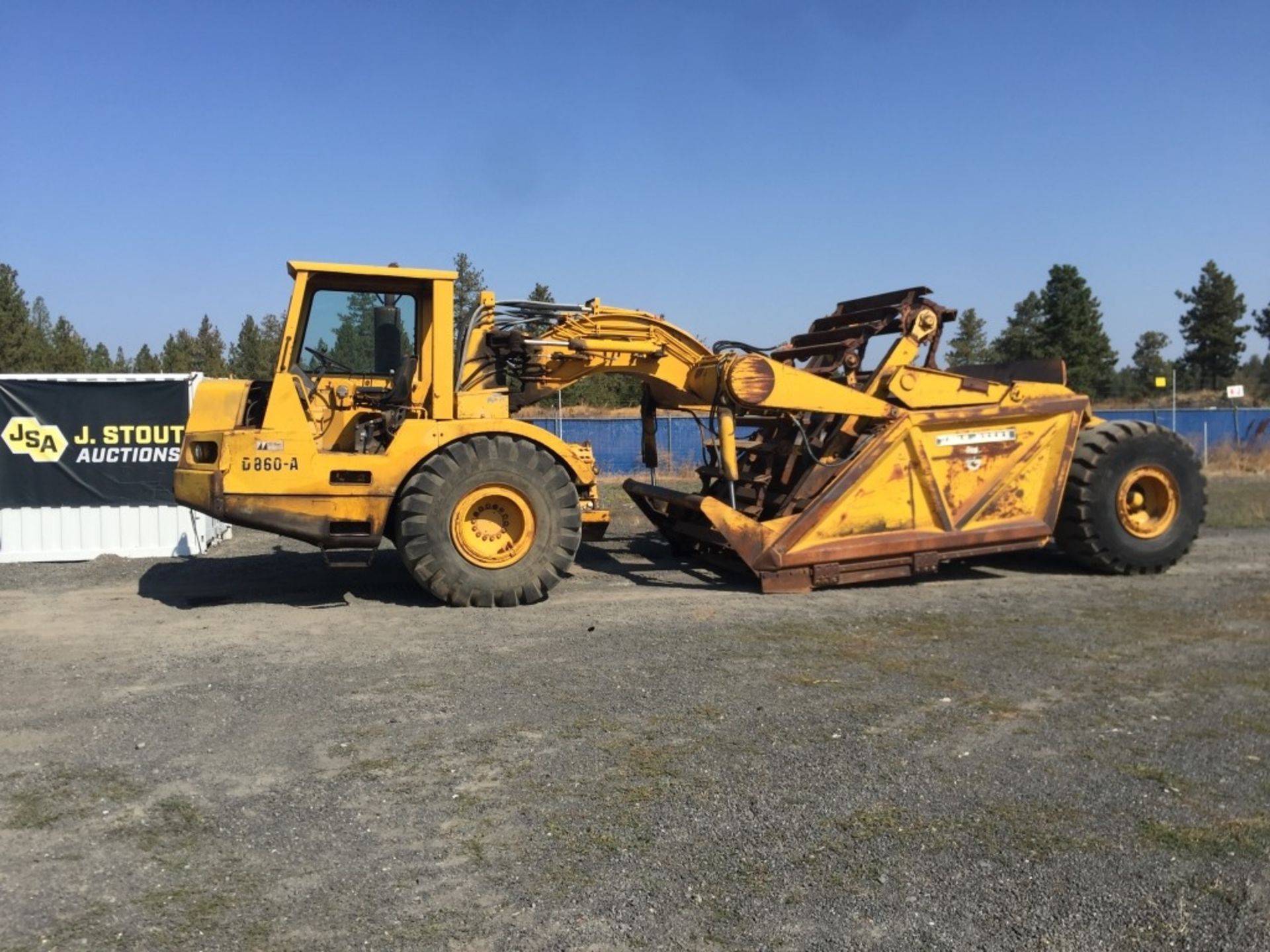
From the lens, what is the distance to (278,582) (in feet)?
31.8

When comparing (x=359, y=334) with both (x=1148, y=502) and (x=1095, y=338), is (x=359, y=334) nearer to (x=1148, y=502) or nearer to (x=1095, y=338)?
(x=1148, y=502)

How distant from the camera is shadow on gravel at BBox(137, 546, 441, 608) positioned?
8828 mm

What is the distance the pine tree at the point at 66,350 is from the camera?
39188mm

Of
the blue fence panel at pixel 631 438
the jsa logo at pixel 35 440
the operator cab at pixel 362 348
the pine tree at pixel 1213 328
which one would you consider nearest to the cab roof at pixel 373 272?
the operator cab at pixel 362 348

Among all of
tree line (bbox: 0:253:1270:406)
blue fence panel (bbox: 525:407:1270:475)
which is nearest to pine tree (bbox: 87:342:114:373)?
tree line (bbox: 0:253:1270:406)

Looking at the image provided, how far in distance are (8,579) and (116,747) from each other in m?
6.33

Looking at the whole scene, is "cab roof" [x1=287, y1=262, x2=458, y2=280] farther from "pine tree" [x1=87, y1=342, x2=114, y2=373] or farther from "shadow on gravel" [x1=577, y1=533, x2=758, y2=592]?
"pine tree" [x1=87, y1=342, x2=114, y2=373]

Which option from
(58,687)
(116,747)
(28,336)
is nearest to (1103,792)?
(116,747)

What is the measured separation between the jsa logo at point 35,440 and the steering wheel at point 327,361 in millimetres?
4628

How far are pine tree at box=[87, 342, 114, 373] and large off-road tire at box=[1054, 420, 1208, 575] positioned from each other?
4212 centimetres

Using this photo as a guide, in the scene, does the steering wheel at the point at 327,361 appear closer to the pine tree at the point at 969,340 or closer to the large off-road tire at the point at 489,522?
the large off-road tire at the point at 489,522

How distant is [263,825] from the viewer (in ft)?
13.4

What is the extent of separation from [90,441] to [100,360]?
1593 inches

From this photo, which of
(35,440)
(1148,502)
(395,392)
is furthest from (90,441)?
(1148,502)
